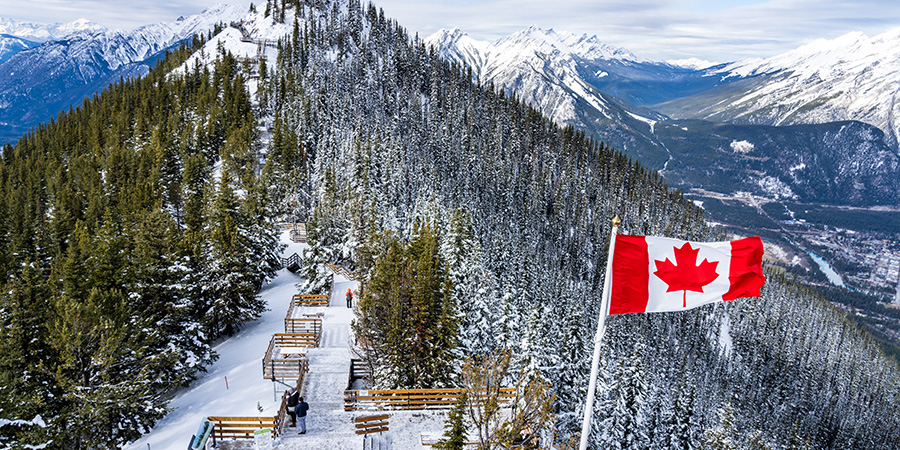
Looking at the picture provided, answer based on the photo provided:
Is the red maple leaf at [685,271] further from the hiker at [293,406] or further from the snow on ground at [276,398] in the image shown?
the hiker at [293,406]

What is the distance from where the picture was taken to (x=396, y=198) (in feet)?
281

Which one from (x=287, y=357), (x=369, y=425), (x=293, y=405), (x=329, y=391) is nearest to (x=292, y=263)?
(x=287, y=357)

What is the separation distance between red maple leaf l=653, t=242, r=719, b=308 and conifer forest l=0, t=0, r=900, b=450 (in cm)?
1999

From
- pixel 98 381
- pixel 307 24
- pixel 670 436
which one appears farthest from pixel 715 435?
pixel 307 24

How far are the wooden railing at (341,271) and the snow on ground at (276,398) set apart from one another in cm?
1068

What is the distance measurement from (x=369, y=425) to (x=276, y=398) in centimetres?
814

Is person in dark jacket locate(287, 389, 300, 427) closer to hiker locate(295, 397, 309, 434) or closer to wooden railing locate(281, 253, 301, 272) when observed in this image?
hiker locate(295, 397, 309, 434)

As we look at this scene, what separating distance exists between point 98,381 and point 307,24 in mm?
174523

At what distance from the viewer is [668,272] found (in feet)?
35.2

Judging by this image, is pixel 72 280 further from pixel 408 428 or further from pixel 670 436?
pixel 670 436

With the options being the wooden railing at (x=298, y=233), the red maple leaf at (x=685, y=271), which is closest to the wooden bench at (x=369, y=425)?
the red maple leaf at (x=685, y=271)

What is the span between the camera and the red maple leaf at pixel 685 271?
35.2 ft

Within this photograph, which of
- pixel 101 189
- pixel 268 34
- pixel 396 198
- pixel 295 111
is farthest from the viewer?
pixel 268 34

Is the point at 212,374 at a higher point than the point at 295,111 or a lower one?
lower
